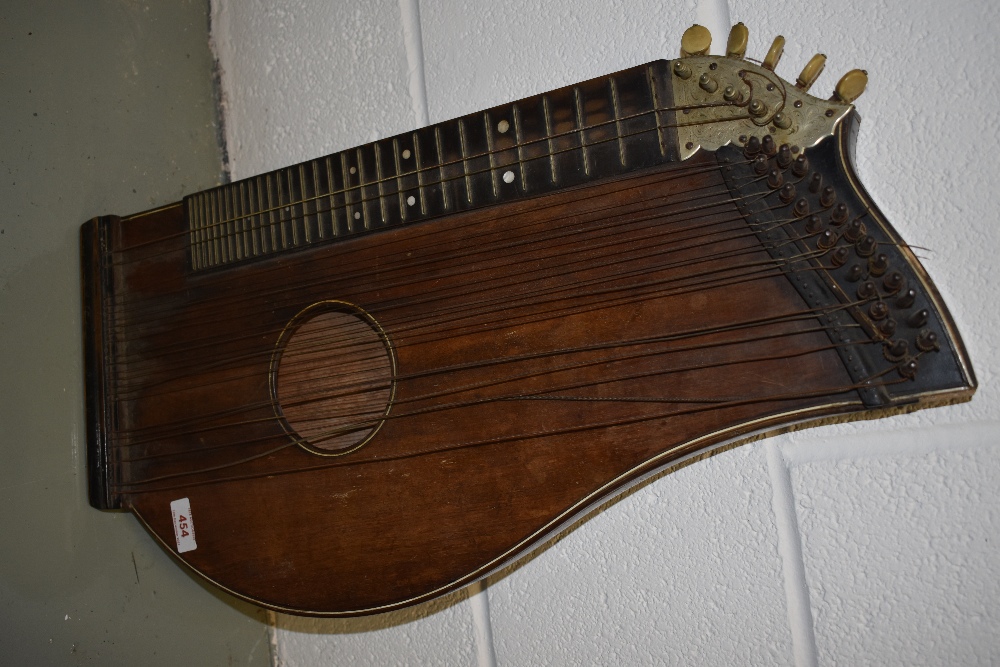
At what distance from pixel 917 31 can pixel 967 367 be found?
1.45 ft

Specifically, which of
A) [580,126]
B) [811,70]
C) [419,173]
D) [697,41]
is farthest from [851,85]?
[419,173]

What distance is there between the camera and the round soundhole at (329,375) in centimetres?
93

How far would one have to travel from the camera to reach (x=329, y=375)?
976 millimetres

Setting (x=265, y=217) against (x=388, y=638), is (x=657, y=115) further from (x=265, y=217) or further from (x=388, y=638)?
(x=388, y=638)

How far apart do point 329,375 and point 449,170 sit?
0.32 m

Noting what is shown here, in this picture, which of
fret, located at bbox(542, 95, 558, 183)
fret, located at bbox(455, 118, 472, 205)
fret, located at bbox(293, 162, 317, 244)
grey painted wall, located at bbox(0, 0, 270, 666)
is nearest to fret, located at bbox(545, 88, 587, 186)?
fret, located at bbox(542, 95, 558, 183)

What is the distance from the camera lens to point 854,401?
694mm

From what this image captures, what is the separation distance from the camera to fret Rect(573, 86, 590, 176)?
32.0 inches

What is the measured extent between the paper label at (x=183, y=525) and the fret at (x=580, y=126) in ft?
2.29

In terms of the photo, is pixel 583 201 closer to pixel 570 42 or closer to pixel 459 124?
pixel 459 124

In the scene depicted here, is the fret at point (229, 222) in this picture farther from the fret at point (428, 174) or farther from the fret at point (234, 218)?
the fret at point (428, 174)

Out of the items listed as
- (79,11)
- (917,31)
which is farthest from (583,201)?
(79,11)

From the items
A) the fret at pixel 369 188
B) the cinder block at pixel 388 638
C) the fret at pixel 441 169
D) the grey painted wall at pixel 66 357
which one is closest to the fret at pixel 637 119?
the fret at pixel 441 169

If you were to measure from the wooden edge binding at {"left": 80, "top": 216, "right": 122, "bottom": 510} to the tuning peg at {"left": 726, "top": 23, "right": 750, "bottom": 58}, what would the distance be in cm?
92
